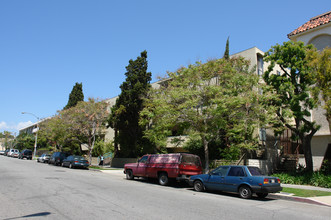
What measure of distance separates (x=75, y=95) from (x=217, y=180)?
1425 inches

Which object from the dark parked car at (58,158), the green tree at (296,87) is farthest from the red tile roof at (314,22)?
the dark parked car at (58,158)

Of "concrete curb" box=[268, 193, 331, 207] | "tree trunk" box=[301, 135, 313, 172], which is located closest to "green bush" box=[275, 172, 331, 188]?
"tree trunk" box=[301, 135, 313, 172]

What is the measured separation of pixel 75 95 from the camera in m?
42.9

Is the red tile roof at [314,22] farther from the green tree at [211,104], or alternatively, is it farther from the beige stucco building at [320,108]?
the green tree at [211,104]

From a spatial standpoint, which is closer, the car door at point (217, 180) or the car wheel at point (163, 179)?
the car door at point (217, 180)

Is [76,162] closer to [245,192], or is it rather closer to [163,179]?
[163,179]

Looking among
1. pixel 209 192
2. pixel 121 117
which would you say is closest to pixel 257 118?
pixel 209 192

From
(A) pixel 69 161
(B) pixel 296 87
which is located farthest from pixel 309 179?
(A) pixel 69 161

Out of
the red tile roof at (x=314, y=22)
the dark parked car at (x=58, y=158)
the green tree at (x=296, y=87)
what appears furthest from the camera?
the dark parked car at (x=58, y=158)

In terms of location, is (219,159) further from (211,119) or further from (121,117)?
Answer: (121,117)

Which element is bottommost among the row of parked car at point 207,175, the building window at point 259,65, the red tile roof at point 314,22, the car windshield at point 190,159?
the row of parked car at point 207,175

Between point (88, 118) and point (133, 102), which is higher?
point (133, 102)

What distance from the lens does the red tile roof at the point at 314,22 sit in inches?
721

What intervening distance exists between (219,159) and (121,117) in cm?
1244
